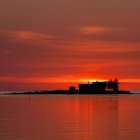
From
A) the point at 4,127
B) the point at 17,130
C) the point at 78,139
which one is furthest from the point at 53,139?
the point at 4,127

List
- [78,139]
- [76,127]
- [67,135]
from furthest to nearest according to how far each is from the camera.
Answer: [76,127] → [67,135] → [78,139]

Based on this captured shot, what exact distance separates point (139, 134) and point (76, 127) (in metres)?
10.1

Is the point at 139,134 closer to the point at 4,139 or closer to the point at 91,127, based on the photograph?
the point at 91,127

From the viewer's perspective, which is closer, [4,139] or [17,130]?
[4,139]

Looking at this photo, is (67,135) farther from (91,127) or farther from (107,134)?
(91,127)

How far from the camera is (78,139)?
47281 mm

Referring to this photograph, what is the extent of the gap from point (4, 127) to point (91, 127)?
1049 cm

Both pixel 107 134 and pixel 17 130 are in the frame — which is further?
pixel 17 130

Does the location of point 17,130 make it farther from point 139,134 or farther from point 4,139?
point 139,134

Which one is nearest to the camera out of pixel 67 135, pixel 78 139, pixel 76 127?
pixel 78 139

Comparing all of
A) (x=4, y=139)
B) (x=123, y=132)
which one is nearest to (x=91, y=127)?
(x=123, y=132)

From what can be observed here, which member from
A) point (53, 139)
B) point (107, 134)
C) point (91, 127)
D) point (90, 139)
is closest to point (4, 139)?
point (53, 139)

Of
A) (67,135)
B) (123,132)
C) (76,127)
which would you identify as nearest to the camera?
(67,135)

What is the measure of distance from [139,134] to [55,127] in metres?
12.0
